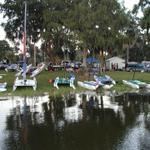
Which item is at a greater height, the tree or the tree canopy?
the tree canopy

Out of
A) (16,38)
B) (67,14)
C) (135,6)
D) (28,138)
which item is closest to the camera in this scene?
(28,138)

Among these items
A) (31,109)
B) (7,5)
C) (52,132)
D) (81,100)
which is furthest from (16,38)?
(52,132)

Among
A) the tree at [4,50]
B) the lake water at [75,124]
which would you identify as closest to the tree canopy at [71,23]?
the lake water at [75,124]

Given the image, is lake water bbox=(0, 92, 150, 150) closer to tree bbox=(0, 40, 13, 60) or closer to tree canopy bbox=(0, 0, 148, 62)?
tree canopy bbox=(0, 0, 148, 62)

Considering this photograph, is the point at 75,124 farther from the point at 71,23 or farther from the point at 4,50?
the point at 4,50

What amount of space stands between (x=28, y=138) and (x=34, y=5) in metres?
61.8

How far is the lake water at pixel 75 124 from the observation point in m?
17.2

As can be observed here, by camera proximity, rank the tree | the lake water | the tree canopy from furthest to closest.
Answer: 1. the tree
2. the tree canopy
3. the lake water

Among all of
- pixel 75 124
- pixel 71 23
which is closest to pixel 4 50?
pixel 71 23

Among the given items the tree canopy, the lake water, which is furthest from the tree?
the lake water

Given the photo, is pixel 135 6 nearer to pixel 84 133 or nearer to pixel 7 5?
pixel 7 5

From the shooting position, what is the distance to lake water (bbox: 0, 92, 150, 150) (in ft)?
56.5

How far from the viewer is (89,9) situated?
60.7 metres

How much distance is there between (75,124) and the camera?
70.8 ft
